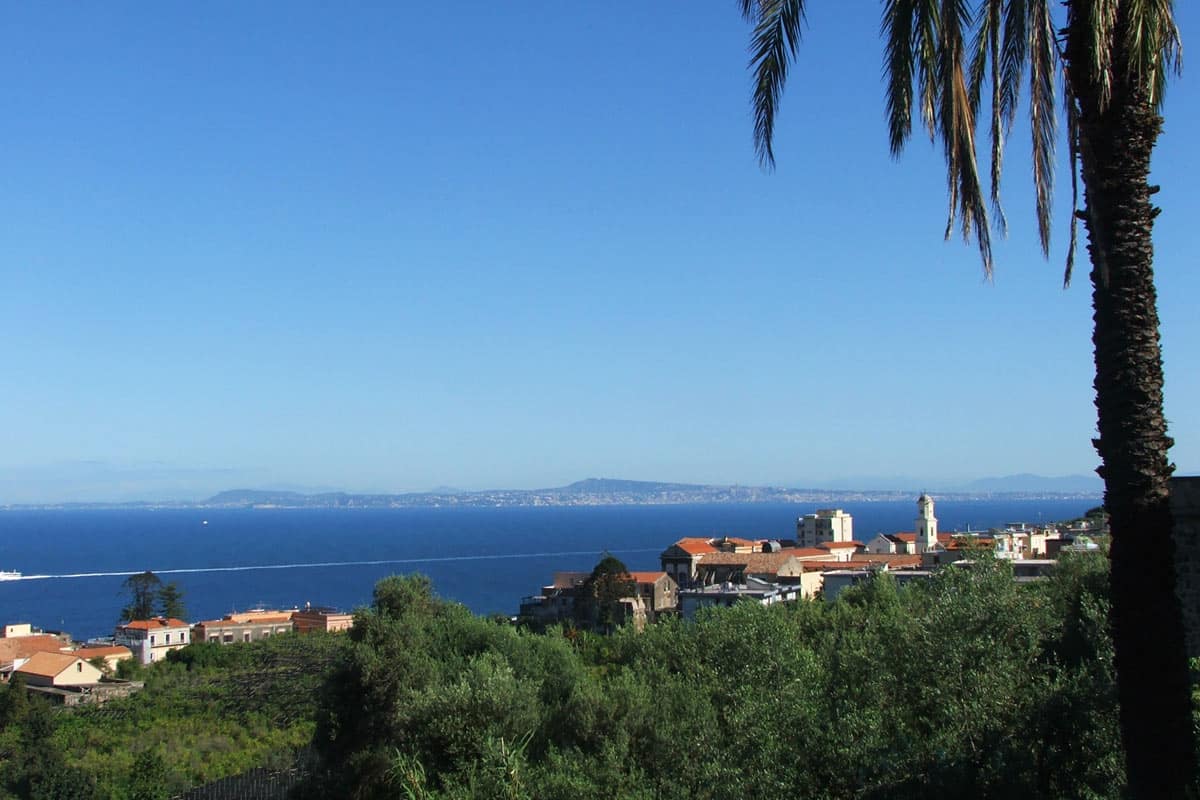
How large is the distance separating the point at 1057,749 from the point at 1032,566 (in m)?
35.4

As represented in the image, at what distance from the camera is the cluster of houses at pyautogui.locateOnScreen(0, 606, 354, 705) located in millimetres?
49375

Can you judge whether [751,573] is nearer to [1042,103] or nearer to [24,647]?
[24,647]

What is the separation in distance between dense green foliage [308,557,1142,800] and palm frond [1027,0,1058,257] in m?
5.36

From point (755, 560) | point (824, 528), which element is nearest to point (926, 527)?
point (824, 528)

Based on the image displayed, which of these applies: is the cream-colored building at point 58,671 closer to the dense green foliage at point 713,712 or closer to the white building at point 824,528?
the dense green foliage at point 713,712

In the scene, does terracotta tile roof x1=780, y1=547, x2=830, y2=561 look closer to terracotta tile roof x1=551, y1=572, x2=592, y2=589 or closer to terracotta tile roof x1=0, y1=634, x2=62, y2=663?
terracotta tile roof x1=551, y1=572, x2=592, y2=589

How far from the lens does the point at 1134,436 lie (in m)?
7.30

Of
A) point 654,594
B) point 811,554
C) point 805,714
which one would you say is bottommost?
point 654,594

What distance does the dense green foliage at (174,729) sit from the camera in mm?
28406

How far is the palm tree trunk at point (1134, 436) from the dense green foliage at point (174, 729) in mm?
24672

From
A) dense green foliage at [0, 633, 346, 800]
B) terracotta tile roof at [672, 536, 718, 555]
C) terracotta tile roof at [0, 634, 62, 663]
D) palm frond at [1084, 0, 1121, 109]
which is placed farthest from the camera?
terracotta tile roof at [672, 536, 718, 555]

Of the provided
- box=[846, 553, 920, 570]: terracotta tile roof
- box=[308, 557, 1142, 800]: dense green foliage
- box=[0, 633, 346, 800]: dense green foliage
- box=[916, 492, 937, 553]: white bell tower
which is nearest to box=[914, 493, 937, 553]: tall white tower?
box=[916, 492, 937, 553]: white bell tower

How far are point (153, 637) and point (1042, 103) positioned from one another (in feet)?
228

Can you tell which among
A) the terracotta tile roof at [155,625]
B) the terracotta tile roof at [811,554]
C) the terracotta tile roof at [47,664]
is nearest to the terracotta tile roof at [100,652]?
the terracotta tile roof at [47,664]
